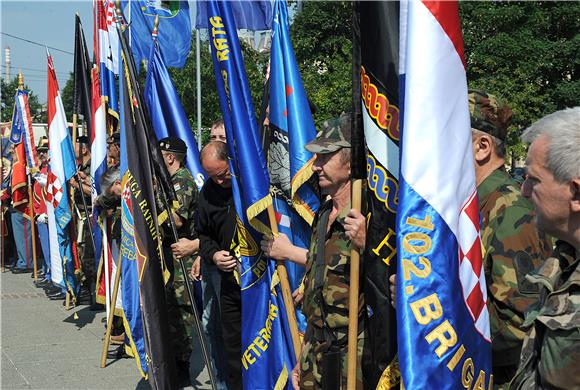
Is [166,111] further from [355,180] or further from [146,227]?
[355,180]

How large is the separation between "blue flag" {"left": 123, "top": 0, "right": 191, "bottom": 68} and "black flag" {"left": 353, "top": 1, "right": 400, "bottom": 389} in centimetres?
701

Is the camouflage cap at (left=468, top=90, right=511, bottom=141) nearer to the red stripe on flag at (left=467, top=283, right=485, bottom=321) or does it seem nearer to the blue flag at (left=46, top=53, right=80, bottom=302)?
the red stripe on flag at (left=467, top=283, right=485, bottom=321)

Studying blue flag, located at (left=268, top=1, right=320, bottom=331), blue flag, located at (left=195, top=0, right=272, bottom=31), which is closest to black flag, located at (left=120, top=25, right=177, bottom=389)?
blue flag, located at (left=268, top=1, right=320, bottom=331)

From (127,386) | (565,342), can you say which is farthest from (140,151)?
(565,342)

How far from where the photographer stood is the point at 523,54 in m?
24.1

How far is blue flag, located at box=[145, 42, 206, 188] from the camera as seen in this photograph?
24.4ft

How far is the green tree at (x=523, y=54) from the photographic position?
23.4m

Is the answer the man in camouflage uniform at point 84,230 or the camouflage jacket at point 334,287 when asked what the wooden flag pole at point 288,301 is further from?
the man in camouflage uniform at point 84,230

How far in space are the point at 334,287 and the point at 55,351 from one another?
518cm

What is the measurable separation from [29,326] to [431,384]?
7.64 meters

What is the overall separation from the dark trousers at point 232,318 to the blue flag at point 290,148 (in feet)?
2.68

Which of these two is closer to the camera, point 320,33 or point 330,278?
point 330,278

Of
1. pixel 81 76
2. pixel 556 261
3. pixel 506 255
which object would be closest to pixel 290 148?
pixel 506 255

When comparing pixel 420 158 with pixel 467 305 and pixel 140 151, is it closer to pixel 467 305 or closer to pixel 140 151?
pixel 467 305
